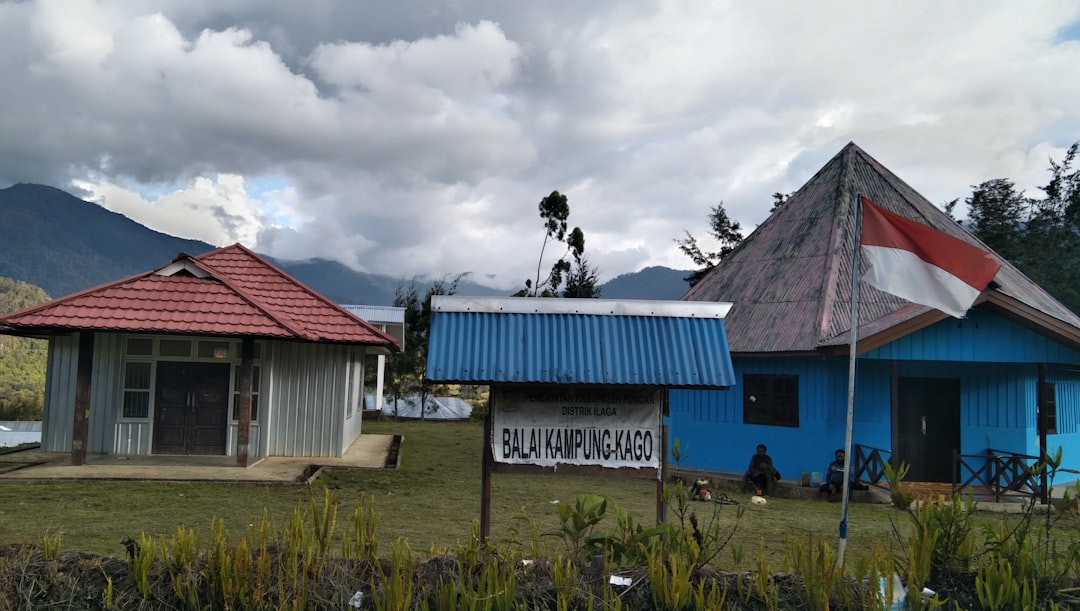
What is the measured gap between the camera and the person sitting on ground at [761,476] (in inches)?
521

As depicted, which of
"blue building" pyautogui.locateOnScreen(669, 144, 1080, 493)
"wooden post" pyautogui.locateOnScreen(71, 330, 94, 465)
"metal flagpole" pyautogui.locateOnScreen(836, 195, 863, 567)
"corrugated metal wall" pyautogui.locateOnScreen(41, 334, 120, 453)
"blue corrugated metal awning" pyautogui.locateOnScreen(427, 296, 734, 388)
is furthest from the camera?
"corrugated metal wall" pyautogui.locateOnScreen(41, 334, 120, 453)

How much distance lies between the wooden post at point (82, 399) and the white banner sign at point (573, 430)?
33.0 feet

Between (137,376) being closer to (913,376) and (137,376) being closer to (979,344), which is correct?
(913,376)

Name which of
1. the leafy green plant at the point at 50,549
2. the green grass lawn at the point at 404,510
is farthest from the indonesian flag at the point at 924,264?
the leafy green plant at the point at 50,549

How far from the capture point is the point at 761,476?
1329 centimetres

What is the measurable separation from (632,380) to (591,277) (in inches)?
1230

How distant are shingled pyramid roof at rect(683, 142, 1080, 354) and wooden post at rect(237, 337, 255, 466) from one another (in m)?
9.39

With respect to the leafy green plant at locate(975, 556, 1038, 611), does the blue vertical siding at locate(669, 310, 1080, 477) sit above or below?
above

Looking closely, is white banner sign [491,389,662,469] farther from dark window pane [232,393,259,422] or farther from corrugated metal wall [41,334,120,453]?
corrugated metal wall [41,334,120,453]

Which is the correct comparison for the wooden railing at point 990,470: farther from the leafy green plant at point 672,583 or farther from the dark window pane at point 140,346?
the dark window pane at point 140,346

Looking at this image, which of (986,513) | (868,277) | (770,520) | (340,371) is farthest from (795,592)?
(340,371)

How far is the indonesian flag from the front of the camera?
578 centimetres

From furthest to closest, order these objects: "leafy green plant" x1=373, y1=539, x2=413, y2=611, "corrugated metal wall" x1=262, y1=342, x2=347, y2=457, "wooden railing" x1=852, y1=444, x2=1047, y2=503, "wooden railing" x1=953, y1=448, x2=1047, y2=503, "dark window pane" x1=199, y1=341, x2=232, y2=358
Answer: "corrugated metal wall" x1=262, y1=342, x2=347, y2=457 < "dark window pane" x1=199, y1=341, x2=232, y2=358 < "wooden railing" x1=852, y1=444, x2=1047, y2=503 < "wooden railing" x1=953, y1=448, x2=1047, y2=503 < "leafy green plant" x1=373, y1=539, x2=413, y2=611

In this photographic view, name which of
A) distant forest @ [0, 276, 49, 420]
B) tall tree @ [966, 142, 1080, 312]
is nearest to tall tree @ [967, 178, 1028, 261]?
tall tree @ [966, 142, 1080, 312]
